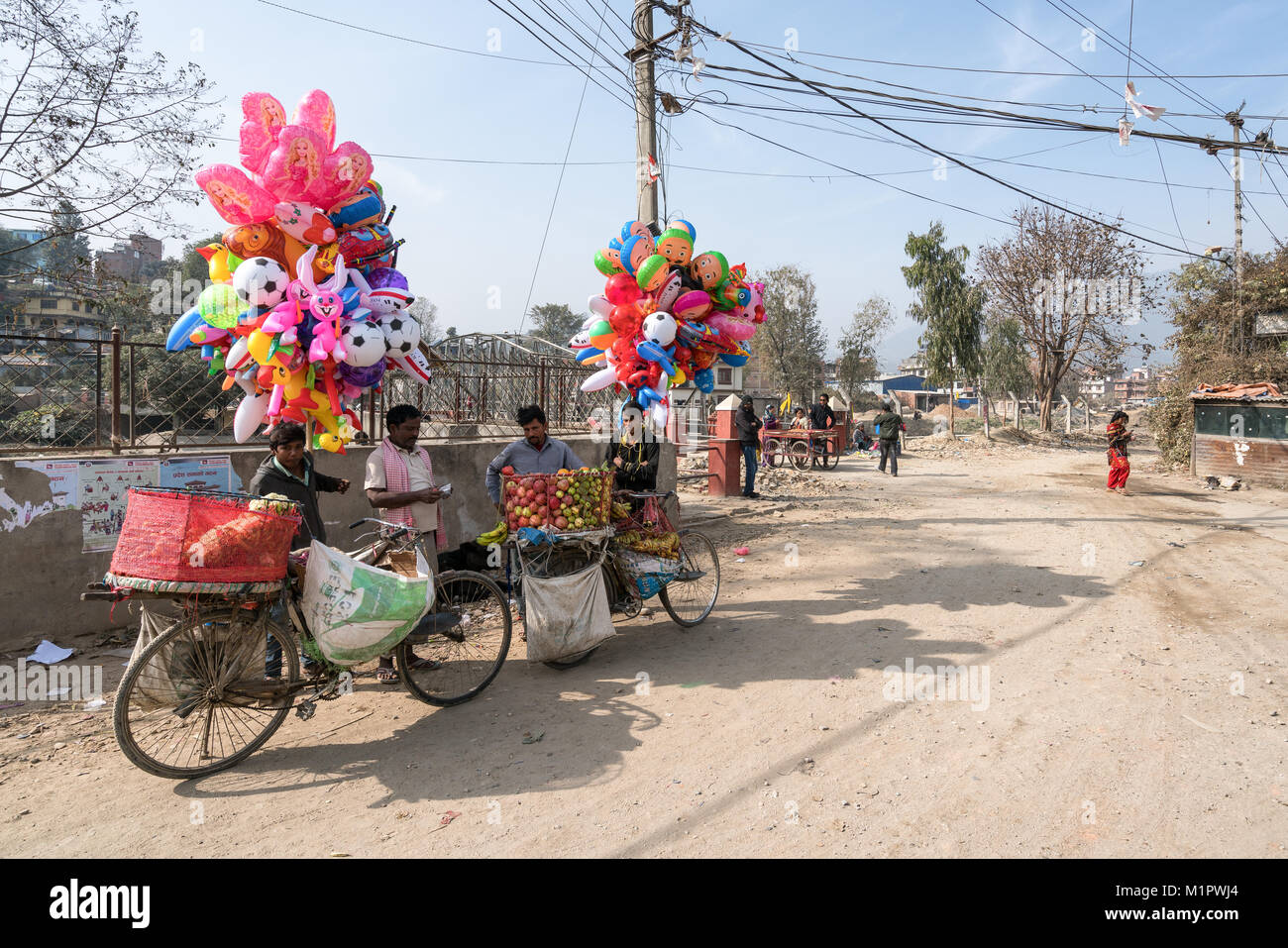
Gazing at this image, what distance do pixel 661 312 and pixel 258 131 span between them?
10.7 feet

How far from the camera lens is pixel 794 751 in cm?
386

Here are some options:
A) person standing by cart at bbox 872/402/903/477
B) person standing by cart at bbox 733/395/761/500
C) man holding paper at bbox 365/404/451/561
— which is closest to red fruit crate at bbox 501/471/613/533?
man holding paper at bbox 365/404/451/561

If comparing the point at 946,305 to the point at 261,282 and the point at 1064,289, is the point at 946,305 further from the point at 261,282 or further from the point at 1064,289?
the point at 261,282

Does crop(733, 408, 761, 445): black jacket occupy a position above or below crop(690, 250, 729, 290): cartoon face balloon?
below

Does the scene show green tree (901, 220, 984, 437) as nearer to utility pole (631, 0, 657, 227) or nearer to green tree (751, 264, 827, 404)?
green tree (751, 264, 827, 404)

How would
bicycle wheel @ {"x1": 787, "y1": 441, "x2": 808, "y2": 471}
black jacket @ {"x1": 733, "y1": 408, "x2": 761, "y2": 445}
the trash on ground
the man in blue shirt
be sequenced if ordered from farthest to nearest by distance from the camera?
bicycle wheel @ {"x1": 787, "y1": 441, "x2": 808, "y2": 471} → black jacket @ {"x1": 733, "y1": 408, "x2": 761, "y2": 445} → the man in blue shirt → the trash on ground

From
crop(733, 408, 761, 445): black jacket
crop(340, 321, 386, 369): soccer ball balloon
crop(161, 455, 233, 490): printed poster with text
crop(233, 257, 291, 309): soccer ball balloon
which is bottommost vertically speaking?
crop(161, 455, 233, 490): printed poster with text

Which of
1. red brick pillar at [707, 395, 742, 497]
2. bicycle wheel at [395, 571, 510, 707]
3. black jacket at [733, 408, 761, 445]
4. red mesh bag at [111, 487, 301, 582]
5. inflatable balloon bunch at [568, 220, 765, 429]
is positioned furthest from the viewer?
red brick pillar at [707, 395, 742, 497]

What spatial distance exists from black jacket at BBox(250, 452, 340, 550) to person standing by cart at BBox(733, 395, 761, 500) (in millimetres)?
9516

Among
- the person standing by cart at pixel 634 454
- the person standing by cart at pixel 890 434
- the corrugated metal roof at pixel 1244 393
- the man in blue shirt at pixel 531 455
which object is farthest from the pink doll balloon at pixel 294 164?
the corrugated metal roof at pixel 1244 393

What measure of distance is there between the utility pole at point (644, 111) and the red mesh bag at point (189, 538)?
734 centimetres

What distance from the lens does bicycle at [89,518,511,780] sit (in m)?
3.46

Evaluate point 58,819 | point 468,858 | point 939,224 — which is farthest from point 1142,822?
point 939,224

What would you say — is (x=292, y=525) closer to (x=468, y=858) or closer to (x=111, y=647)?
(x=468, y=858)
